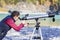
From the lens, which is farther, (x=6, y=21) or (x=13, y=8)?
(x=13, y=8)

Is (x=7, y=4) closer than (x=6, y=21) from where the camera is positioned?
No

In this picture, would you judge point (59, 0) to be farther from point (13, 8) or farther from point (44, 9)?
point (13, 8)

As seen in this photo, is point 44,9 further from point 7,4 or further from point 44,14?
point 7,4

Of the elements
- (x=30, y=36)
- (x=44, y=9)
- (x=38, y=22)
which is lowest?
(x=30, y=36)

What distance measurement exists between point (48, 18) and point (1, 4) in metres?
0.72

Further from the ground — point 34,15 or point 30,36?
point 34,15

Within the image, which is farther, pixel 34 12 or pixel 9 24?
pixel 34 12

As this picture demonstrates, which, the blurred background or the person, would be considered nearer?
the person

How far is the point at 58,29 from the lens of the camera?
2877 mm

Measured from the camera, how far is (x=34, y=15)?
286cm

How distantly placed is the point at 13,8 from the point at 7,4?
11 centimetres

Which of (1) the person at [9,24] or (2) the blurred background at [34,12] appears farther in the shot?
(2) the blurred background at [34,12]

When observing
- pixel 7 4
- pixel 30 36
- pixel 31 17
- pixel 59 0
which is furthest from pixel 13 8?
pixel 59 0

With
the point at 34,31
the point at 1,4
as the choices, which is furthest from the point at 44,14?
the point at 1,4
